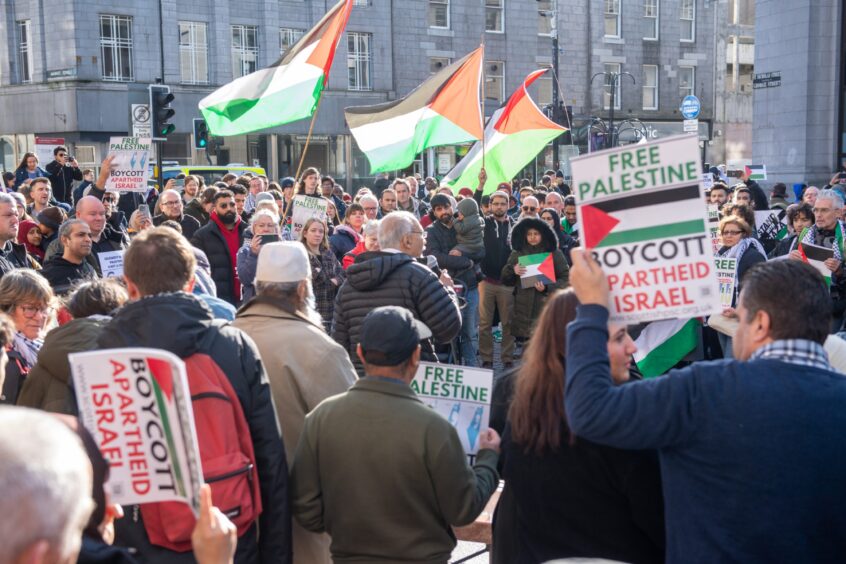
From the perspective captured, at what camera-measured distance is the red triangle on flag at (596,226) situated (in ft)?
9.36

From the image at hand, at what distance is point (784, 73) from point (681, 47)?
25636mm

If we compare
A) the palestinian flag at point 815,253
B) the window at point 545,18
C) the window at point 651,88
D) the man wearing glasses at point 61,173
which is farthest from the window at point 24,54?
the palestinian flag at point 815,253

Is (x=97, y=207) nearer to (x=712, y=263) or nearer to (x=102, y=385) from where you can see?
(x=102, y=385)

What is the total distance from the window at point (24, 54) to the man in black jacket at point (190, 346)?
34462 mm

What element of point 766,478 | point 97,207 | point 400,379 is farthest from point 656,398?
point 97,207

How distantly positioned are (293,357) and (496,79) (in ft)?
127

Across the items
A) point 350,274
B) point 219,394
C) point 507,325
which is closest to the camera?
point 219,394

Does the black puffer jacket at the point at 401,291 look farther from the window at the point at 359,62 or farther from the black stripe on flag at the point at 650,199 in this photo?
the window at the point at 359,62

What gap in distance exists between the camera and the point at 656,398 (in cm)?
265

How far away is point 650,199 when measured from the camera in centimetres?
286

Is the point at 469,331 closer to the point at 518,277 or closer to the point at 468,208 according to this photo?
the point at 518,277

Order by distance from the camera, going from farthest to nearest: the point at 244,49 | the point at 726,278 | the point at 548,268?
1. the point at 244,49
2. the point at 548,268
3. the point at 726,278

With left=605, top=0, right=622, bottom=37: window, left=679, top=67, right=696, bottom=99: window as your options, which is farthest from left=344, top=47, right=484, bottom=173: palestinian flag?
left=679, top=67, right=696, bottom=99: window

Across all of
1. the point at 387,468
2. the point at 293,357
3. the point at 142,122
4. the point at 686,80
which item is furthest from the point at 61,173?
the point at 686,80
